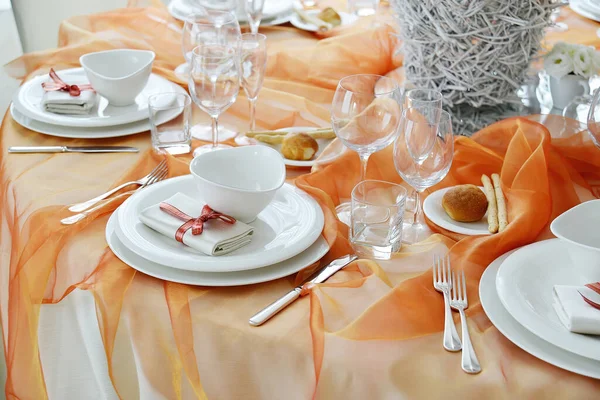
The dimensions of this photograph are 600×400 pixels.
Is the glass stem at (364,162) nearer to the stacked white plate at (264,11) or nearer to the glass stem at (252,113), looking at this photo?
the glass stem at (252,113)

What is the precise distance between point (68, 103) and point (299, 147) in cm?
48

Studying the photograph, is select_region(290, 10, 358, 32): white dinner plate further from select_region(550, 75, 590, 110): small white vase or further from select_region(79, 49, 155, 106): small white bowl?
select_region(550, 75, 590, 110): small white vase

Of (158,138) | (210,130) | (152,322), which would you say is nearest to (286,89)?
(210,130)

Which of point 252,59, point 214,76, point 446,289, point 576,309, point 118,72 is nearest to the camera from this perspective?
point 576,309

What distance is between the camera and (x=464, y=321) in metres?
0.81

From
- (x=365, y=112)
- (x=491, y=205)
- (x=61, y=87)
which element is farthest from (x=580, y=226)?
(x=61, y=87)

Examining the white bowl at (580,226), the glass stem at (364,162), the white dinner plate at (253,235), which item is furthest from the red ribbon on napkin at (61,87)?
the white bowl at (580,226)

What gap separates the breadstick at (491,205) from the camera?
3.25ft

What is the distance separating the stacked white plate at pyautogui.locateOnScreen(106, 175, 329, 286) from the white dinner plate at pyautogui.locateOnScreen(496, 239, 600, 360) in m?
0.25

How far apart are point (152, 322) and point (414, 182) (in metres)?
0.43

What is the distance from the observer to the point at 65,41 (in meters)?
1.77

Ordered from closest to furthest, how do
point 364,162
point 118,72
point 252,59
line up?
1. point 364,162
2. point 252,59
3. point 118,72

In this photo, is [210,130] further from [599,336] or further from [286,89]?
[599,336]

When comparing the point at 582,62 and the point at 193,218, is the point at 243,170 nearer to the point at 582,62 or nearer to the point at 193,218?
the point at 193,218
